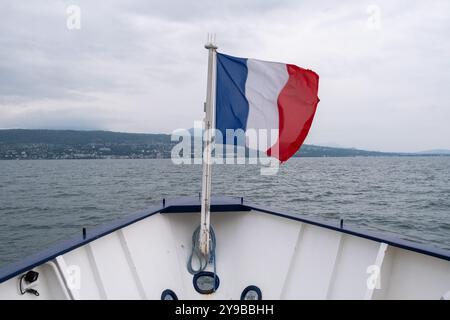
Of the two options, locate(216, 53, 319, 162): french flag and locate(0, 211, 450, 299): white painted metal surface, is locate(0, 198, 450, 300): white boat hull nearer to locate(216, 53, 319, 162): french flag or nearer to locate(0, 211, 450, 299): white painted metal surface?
locate(0, 211, 450, 299): white painted metal surface

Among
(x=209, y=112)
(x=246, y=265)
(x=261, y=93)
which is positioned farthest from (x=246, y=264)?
(x=261, y=93)

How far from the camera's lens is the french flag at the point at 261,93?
4.43m

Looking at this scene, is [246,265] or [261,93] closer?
[261,93]

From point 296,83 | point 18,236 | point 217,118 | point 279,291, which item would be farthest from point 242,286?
point 18,236

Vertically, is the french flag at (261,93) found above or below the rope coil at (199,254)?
above

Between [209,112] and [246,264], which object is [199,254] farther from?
[209,112]

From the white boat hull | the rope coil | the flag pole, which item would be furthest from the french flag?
the rope coil

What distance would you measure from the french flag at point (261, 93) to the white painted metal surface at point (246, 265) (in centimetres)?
167

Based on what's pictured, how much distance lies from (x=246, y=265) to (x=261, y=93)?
2.62 m

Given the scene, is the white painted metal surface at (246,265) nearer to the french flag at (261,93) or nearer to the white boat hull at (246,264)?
the white boat hull at (246,264)

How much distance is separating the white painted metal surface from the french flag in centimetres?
167

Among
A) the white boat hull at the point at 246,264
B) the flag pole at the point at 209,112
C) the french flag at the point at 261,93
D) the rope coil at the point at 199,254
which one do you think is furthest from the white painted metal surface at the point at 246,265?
Answer: the french flag at the point at 261,93

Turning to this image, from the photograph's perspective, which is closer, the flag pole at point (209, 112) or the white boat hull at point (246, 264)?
the white boat hull at point (246, 264)

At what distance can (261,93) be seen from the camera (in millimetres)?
4461
